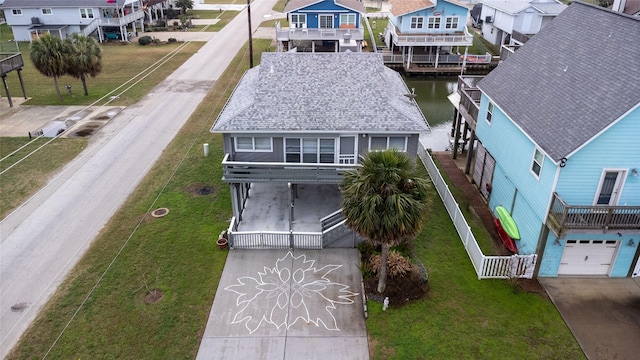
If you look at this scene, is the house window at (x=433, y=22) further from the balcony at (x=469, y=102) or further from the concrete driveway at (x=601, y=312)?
the concrete driveway at (x=601, y=312)

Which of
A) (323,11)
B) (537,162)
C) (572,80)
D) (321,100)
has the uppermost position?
(323,11)

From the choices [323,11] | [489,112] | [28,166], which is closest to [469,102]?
[489,112]

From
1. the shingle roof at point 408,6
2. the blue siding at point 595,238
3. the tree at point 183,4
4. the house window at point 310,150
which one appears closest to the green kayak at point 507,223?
the blue siding at point 595,238

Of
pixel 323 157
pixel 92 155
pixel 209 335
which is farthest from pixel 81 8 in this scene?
pixel 209 335

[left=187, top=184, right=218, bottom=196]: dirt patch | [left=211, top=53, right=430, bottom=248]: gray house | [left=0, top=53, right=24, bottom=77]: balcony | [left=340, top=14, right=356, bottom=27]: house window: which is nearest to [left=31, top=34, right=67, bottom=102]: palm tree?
[left=0, top=53, right=24, bottom=77]: balcony

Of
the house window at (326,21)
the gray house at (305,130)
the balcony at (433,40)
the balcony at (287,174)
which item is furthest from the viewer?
the house window at (326,21)

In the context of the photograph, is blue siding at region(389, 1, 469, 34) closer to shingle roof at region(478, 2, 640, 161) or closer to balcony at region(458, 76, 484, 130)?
balcony at region(458, 76, 484, 130)

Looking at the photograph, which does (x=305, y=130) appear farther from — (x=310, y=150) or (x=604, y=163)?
(x=604, y=163)

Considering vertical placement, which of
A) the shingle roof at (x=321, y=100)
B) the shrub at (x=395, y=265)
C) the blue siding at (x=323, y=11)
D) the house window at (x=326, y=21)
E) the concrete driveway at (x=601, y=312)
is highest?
the blue siding at (x=323, y=11)
